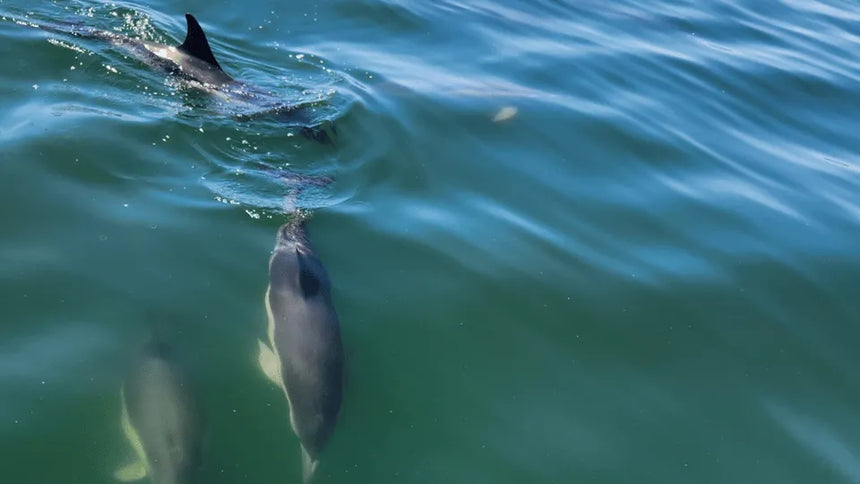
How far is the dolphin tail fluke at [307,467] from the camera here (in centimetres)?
478

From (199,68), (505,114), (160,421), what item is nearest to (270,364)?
(160,421)

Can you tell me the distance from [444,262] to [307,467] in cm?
254

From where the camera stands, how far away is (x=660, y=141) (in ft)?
32.8

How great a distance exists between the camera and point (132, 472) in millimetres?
4602

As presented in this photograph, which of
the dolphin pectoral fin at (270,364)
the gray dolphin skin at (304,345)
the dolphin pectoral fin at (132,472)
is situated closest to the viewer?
the dolphin pectoral fin at (132,472)

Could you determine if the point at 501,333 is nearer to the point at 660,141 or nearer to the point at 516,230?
the point at 516,230

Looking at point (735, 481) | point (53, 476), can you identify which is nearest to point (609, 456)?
point (735, 481)

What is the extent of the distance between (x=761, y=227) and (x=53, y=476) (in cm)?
686

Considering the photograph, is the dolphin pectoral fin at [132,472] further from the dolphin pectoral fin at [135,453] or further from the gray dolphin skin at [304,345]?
the gray dolphin skin at [304,345]

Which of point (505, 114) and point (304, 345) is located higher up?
point (505, 114)

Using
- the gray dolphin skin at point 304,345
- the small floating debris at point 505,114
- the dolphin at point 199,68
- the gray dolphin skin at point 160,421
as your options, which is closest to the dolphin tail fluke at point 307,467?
the gray dolphin skin at point 304,345

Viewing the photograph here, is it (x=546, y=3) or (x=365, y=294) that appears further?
(x=546, y=3)

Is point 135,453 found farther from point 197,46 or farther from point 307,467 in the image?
point 197,46

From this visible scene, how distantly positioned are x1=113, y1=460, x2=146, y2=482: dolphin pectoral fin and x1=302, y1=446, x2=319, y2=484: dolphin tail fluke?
2.96 ft
